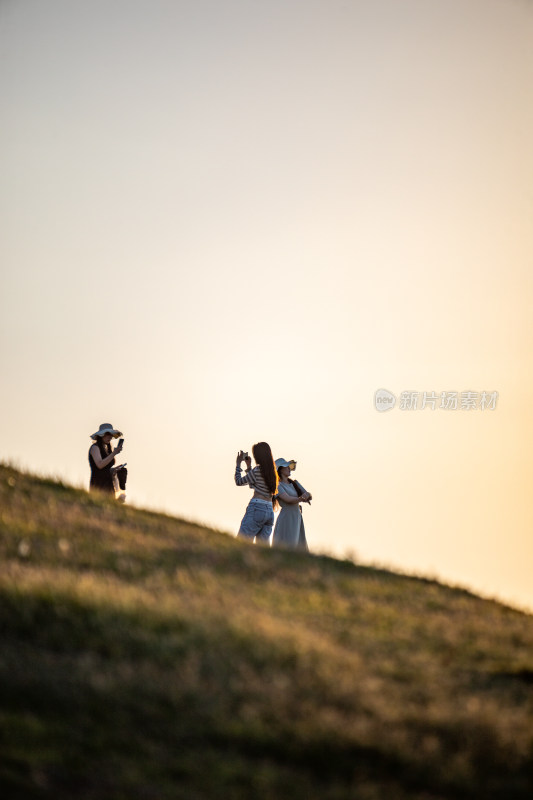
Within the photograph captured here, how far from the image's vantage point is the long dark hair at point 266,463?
55.0 feet

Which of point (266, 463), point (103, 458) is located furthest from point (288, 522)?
point (103, 458)

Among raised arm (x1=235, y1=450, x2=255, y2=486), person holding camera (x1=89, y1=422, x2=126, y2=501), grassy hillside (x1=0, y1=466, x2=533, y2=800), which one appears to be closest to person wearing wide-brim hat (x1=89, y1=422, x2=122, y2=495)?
person holding camera (x1=89, y1=422, x2=126, y2=501)

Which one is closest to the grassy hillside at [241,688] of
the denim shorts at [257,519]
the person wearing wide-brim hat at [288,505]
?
the denim shorts at [257,519]

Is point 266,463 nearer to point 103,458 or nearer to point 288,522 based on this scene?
point 288,522

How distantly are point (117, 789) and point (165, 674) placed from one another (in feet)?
4.39

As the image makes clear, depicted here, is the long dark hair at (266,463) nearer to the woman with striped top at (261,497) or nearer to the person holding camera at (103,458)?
the woman with striped top at (261,497)

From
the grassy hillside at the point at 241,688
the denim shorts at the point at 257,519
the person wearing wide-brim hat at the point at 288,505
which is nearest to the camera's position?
the grassy hillside at the point at 241,688

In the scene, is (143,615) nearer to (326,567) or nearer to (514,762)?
(514,762)

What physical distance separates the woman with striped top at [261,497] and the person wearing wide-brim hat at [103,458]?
291cm

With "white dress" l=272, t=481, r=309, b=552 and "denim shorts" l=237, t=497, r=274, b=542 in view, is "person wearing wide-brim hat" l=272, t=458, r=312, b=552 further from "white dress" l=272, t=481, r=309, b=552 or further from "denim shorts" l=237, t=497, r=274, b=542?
"denim shorts" l=237, t=497, r=274, b=542

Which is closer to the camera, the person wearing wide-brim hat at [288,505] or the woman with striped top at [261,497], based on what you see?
the woman with striped top at [261,497]

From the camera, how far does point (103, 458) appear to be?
17109 millimetres

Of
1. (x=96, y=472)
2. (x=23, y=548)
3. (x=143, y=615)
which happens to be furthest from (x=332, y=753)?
(x=96, y=472)

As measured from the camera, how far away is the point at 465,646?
8250 millimetres
